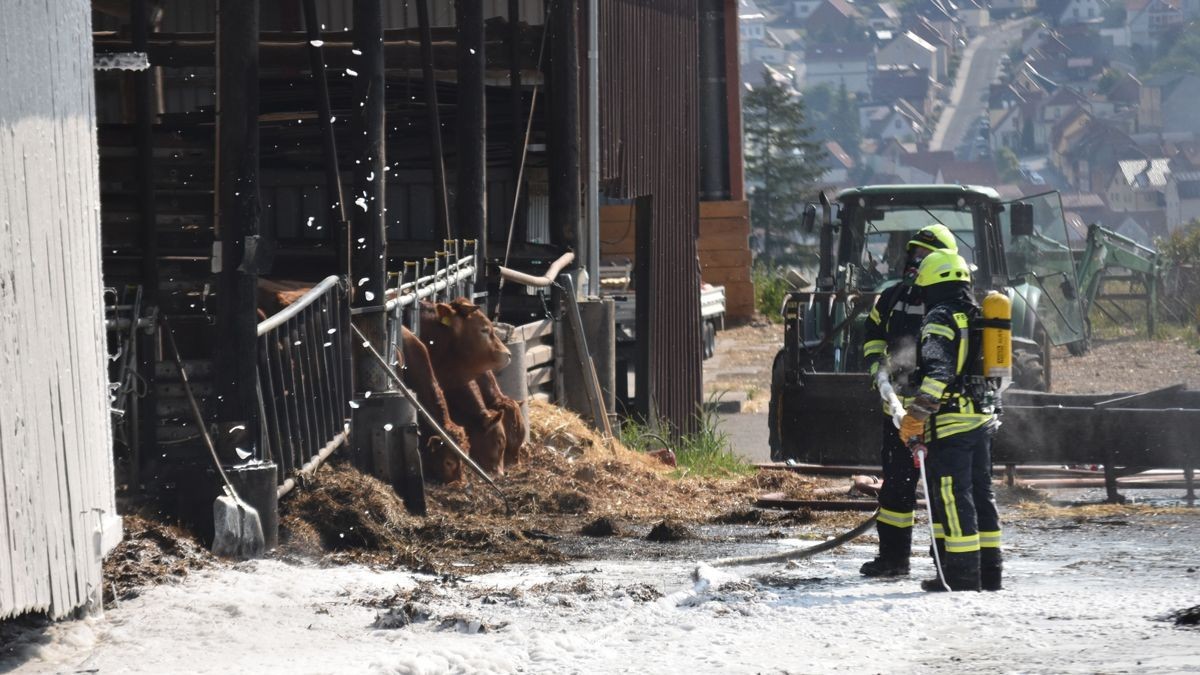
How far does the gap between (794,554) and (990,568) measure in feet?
3.84

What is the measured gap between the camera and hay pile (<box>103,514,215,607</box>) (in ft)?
23.5

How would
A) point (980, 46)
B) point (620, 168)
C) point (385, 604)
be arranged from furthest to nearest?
point (980, 46) < point (620, 168) < point (385, 604)

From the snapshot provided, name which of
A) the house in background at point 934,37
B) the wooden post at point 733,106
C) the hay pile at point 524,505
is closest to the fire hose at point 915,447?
the hay pile at point 524,505

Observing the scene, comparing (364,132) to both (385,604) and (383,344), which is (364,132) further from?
(385,604)

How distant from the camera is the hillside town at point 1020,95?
52406 millimetres

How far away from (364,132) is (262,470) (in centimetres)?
298

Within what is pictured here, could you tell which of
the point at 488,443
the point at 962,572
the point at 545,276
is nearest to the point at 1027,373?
the point at 545,276

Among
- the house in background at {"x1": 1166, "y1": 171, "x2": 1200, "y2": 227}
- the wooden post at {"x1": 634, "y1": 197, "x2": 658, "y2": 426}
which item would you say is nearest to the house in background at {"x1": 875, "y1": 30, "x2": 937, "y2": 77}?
the house in background at {"x1": 1166, "y1": 171, "x2": 1200, "y2": 227}

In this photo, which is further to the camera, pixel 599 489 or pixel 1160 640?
pixel 599 489

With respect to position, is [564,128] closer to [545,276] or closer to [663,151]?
[545,276]

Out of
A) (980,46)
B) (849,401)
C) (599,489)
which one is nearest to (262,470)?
(599,489)

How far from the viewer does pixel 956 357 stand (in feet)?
27.1

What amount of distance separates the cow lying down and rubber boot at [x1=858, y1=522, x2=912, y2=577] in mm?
3023

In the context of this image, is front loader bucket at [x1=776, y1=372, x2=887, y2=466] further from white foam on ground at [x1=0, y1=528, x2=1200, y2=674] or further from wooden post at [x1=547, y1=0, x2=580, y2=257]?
white foam on ground at [x1=0, y1=528, x2=1200, y2=674]
